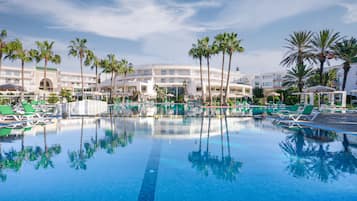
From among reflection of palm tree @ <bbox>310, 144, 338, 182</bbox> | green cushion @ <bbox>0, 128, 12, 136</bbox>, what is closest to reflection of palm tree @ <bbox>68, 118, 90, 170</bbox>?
green cushion @ <bbox>0, 128, 12, 136</bbox>

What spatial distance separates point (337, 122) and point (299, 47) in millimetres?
18316

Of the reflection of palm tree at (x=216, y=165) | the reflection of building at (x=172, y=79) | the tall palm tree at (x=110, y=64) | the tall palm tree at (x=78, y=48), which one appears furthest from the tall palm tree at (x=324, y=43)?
the tall palm tree at (x=110, y=64)

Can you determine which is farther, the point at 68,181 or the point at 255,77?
the point at 255,77

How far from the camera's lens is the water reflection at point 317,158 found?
201 inches

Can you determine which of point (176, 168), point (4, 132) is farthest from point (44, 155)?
point (4, 132)

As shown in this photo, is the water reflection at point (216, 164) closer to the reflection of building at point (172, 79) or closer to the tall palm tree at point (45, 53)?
the tall palm tree at point (45, 53)

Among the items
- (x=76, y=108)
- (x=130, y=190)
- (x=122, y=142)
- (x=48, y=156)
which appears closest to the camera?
(x=130, y=190)

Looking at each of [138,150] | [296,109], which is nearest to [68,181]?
[138,150]

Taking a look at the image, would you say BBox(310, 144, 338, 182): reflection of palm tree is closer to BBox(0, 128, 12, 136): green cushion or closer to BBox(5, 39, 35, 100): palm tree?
BBox(0, 128, 12, 136): green cushion

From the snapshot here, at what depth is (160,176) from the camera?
4.99 meters

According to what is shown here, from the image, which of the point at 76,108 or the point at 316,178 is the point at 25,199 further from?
the point at 76,108

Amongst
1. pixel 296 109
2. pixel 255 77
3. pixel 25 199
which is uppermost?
pixel 255 77

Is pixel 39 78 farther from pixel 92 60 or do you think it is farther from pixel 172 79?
pixel 172 79

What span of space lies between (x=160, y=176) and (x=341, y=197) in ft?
11.1
